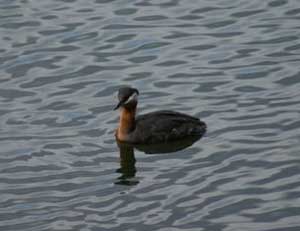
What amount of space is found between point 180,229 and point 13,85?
6.65m

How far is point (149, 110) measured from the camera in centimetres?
2012

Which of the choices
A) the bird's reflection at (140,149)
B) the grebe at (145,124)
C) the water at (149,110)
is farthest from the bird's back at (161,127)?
the water at (149,110)

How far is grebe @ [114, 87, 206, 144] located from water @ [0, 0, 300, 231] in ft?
1.00

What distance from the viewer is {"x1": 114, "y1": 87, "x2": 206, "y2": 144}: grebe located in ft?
62.8

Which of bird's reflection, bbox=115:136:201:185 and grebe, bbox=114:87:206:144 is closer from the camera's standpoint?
bird's reflection, bbox=115:136:201:185

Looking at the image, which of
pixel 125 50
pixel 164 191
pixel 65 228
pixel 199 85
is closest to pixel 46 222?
pixel 65 228

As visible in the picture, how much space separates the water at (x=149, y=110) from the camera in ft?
52.1

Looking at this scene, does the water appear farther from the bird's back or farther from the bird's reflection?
the bird's back

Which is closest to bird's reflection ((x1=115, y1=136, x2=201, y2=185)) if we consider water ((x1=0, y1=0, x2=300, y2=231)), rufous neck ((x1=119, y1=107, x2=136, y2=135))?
water ((x1=0, y1=0, x2=300, y2=231))

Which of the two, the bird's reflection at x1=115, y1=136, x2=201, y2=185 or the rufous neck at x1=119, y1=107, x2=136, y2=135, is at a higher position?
the rufous neck at x1=119, y1=107, x2=136, y2=135

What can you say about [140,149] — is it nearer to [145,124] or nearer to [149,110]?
[145,124]

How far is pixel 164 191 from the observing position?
53.9 ft

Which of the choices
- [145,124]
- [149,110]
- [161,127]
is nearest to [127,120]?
[145,124]

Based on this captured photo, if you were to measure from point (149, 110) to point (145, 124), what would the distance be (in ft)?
2.43
